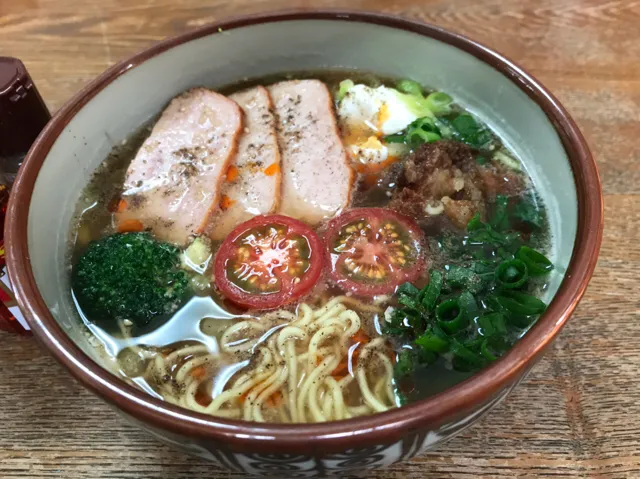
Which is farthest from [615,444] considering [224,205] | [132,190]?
[132,190]

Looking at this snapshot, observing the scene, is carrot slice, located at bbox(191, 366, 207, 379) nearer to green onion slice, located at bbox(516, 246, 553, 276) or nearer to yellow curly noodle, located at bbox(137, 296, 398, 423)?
yellow curly noodle, located at bbox(137, 296, 398, 423)

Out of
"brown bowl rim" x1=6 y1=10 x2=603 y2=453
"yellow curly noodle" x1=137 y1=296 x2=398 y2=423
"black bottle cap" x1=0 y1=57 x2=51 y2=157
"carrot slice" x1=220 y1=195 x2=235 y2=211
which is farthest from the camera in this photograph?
"carrot slice" x1=220 y1=195 x2=235 y2=211

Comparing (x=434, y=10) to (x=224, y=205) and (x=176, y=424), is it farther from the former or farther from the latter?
(x=176, y=424)

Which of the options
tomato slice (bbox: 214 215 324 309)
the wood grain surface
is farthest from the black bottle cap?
tomato slice (bbox: 214 215 324 309)

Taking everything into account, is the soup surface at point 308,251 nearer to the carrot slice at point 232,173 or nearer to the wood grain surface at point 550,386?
the carrot slice at point 232,173

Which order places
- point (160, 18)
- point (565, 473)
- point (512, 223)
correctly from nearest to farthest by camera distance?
point (565, 473)
point (512, 223)
point (160, 18)

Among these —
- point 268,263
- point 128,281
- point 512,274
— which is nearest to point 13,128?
point 128,281
